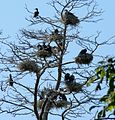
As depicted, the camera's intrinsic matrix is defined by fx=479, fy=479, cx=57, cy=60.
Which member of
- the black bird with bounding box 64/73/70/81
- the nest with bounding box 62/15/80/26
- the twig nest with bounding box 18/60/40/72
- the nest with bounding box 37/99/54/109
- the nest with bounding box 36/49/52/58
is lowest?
the nest with bounding box 37/99/54/109

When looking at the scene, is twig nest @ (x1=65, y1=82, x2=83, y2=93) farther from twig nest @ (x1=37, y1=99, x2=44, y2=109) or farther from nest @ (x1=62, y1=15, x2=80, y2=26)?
nest @ (x1=62, y1=15, x2=80, y2=26)

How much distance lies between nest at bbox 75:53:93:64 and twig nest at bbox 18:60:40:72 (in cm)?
87

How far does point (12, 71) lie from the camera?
33.7 ft

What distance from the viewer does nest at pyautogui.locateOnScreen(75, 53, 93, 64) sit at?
33.0 ft

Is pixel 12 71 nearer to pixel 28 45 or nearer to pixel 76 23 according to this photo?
pixel 28 45

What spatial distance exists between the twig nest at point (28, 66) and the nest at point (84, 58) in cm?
87

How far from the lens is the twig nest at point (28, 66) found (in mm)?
9891

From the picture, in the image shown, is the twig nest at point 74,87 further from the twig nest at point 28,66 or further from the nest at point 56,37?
the nest at point 56,37

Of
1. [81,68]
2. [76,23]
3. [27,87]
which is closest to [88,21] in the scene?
[76,23]

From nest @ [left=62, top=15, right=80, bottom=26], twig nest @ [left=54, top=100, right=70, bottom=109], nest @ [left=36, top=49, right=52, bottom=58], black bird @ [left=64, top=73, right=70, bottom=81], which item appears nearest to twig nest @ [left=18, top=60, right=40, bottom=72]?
nest @ [left=36, top=49, right=52, bottom=58]

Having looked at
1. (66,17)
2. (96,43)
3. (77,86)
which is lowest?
(77,86)

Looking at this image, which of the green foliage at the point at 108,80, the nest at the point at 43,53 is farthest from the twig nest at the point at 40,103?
the green foliage at the point at 108,80

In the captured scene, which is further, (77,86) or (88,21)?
(88,21)

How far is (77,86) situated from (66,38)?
3.79 ft
